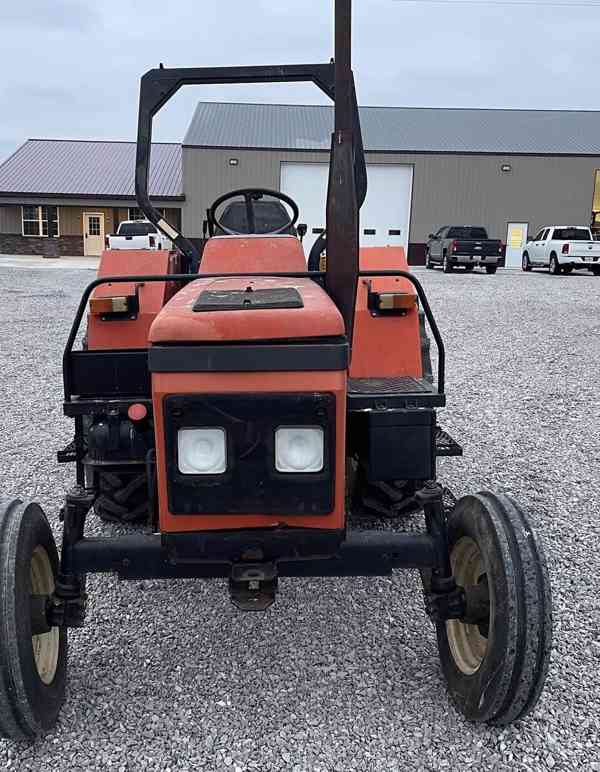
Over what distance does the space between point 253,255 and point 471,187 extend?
93.3 ft

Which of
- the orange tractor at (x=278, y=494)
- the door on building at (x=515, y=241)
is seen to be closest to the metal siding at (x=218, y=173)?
the door on building at (x=515, y=241)

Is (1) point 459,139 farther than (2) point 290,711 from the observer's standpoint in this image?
Yes

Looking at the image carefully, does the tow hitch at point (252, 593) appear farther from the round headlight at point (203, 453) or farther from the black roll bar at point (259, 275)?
the black roll bar at point (259, 275)

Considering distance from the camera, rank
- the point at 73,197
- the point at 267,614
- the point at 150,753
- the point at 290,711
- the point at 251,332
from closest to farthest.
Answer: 1. the point at 251,332
2. the point at 150,753
3. the point at 290,711
4. the point at 267,614
5. the point at 73,197

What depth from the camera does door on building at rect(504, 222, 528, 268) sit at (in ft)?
97.9

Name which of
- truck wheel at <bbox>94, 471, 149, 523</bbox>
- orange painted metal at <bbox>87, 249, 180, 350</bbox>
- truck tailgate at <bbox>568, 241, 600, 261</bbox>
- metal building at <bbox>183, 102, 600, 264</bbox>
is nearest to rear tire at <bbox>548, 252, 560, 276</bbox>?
truck tailgate at <bbox>568, 241, 600, 261</bbox>

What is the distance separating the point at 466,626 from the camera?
8.53 ft

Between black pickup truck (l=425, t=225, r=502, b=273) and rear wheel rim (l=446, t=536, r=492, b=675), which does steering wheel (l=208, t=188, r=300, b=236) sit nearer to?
rear wheel rim (l=446, t=536, r=492, b=675)

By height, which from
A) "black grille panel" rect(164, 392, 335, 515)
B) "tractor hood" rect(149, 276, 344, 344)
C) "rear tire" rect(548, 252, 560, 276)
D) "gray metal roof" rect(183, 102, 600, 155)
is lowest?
"rear tire" rect(548, 252, 560, 276)

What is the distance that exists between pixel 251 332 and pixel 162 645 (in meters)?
1.37

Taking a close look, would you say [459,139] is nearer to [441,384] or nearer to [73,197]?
[73,197]

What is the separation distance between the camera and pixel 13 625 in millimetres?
2156

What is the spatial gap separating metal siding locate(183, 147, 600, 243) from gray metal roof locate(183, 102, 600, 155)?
17.0 inches

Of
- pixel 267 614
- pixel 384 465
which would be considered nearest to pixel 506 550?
pixel 384 465
